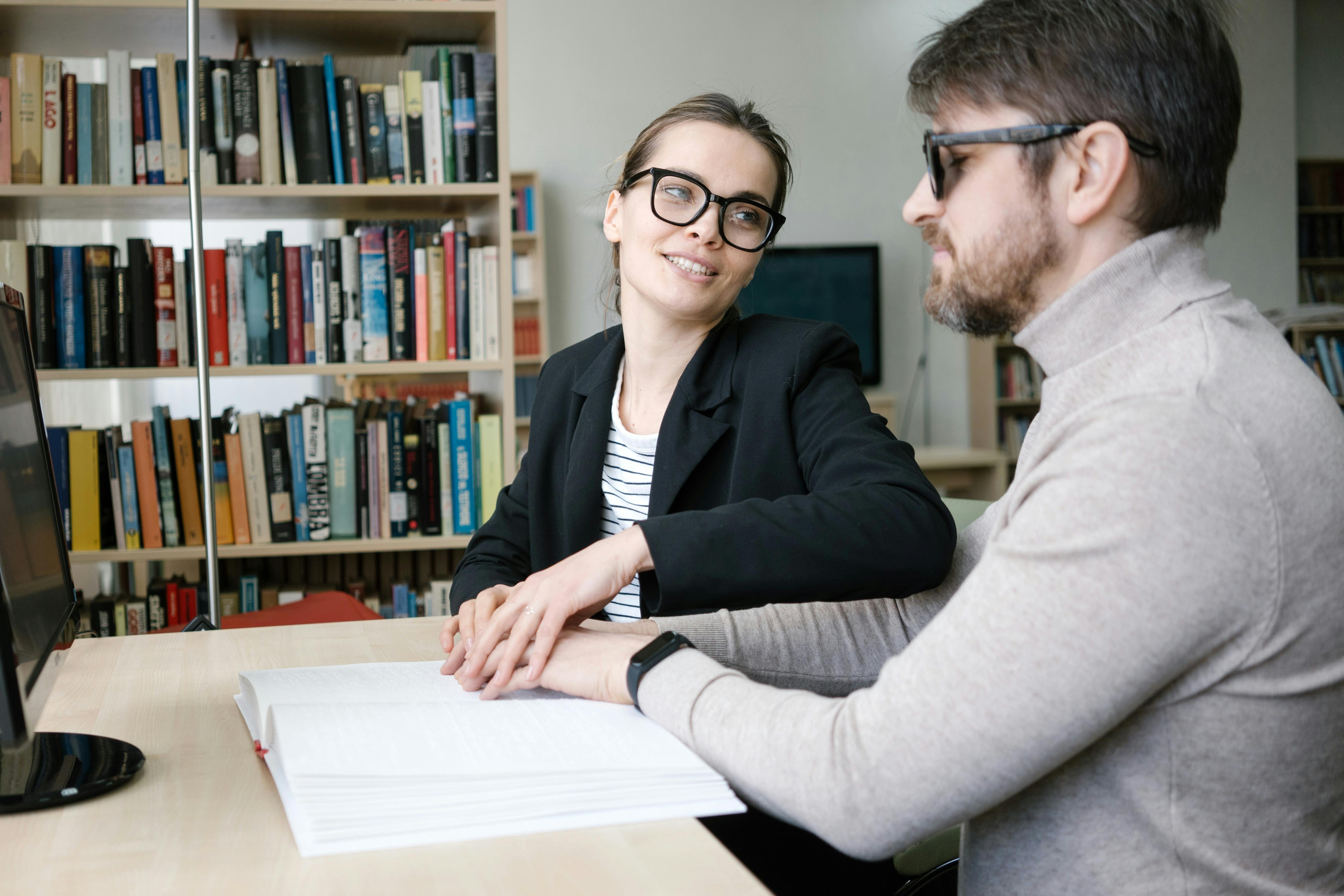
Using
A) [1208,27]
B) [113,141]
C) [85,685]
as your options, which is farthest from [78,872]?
[113,141]

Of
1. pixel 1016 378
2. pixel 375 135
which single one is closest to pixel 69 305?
pixel 375 135

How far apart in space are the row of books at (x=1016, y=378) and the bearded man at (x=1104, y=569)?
535 cm

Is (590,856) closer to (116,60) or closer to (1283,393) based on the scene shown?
(1283,393)

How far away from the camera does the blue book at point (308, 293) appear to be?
2391 mm

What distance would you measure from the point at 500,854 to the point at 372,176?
6.68 ft

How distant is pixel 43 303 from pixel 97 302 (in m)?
0.10

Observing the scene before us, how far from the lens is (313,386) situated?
4441 mm

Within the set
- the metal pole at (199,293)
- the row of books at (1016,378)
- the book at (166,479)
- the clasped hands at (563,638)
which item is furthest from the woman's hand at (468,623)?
the row of books at (1016,378)

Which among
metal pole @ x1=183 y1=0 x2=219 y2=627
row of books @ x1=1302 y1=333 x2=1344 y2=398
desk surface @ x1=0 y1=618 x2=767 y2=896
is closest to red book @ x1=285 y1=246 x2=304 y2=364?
metal pole @ x1=183 y1=0 x2=219 y2=627

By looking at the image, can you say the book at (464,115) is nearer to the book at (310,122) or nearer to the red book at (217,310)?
the book at (310,122)

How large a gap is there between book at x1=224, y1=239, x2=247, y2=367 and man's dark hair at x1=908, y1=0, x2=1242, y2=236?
1987 millimetres

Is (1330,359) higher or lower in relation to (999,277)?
lower

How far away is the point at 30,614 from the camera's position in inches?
28.8

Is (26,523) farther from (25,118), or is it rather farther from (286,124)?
(25,118)
